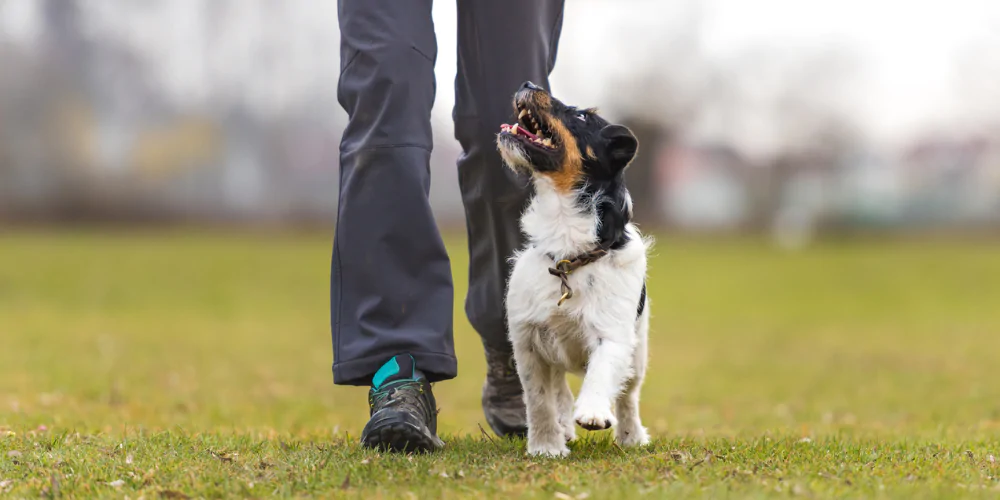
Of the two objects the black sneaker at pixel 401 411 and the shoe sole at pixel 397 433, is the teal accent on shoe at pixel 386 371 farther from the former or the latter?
the shoe sole at pixel 397 433

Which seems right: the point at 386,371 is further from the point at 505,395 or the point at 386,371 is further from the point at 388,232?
the point at 505,395

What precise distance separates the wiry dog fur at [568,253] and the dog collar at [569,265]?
3 cm

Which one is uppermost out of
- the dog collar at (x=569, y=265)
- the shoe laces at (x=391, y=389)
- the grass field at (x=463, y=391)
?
the dog collar at (x=569, y=265)

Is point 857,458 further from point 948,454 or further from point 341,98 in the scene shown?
point 341,98

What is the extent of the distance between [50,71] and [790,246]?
26006 mm

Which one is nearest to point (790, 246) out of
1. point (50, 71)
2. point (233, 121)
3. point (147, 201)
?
point (233, 121)

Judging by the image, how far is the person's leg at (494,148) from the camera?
4.16 metres

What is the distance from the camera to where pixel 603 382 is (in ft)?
11.8

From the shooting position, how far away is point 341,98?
398 cm

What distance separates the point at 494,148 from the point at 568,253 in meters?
0.67

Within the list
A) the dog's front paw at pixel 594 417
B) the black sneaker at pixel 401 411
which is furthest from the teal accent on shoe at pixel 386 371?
the dog's front paw at pixel 594 417

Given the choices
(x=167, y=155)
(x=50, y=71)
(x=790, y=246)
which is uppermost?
(x=50, y=71)

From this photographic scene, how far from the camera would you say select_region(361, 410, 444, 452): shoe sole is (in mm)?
3549

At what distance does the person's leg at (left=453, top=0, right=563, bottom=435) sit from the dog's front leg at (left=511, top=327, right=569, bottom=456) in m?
0.50
